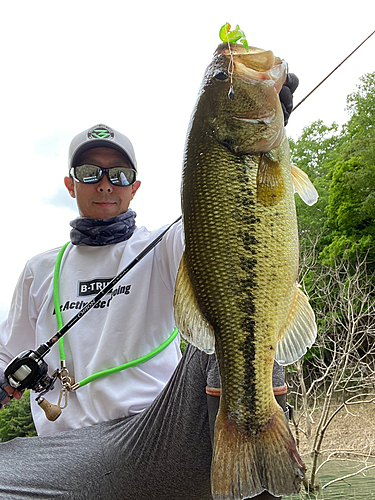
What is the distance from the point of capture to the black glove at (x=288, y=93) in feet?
5.14

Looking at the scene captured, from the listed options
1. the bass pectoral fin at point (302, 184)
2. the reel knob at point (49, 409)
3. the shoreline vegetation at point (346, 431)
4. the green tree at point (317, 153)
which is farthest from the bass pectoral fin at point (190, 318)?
the green tree at point (317, 153)

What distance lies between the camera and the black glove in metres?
1.57

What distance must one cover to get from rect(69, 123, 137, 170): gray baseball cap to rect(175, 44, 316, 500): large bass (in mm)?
1298

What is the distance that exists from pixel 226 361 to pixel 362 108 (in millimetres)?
23624

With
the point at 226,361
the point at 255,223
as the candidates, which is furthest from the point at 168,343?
the point at 255,223

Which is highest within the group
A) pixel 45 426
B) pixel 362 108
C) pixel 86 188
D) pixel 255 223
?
pixel 362 108

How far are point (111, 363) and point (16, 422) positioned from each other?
20.8m

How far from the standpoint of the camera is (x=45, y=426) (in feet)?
7.20

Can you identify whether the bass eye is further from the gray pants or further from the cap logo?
the cap logo

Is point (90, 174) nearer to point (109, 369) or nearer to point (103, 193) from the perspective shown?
point (103, 193)

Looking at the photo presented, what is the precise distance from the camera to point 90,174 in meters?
2.49

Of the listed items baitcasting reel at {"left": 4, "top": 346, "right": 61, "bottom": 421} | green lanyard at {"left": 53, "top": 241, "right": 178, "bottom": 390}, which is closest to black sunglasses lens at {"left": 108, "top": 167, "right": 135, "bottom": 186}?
green lanyard at {"left": 53, "top": 241, "right": 178, "bottom": 390}

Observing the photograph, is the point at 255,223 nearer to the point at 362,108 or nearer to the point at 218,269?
the point at 218,269

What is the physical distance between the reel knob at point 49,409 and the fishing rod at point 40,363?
76 millimetres
